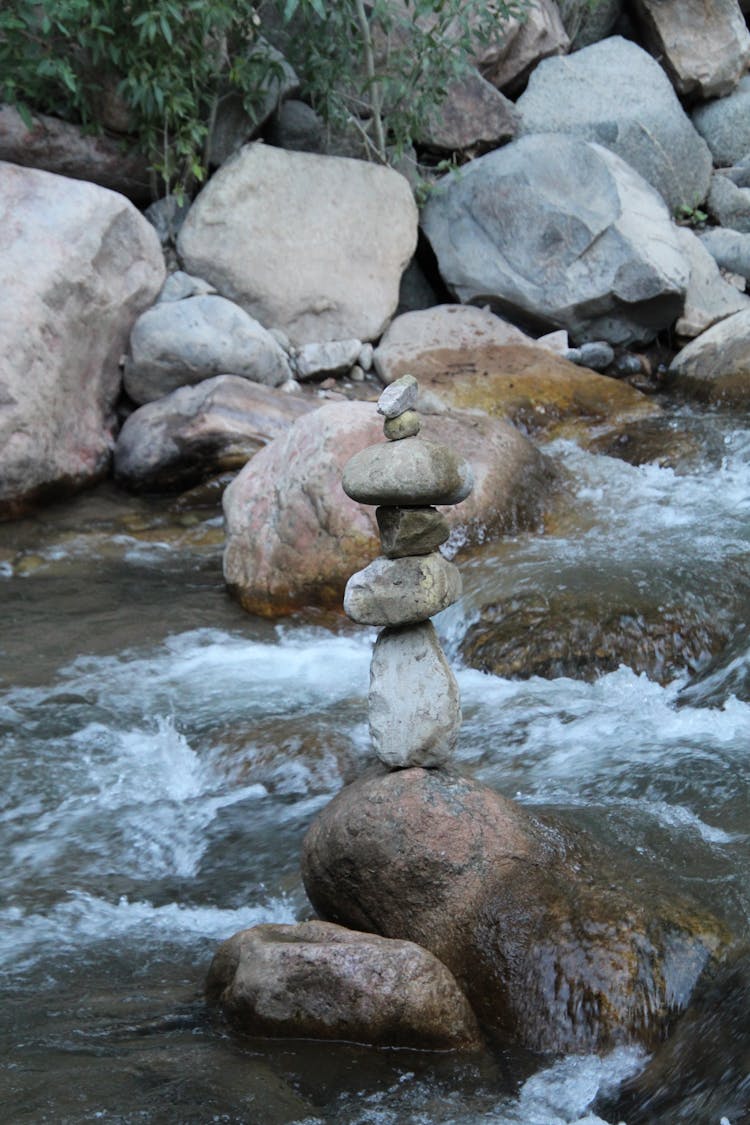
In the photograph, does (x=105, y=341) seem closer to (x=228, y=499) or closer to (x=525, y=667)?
(x=228, y=499)

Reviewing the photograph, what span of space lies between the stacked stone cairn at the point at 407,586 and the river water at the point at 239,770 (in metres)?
0.65

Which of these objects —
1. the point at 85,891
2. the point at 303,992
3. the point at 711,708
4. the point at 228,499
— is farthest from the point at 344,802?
the point at 228,499

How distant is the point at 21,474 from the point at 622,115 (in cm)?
712

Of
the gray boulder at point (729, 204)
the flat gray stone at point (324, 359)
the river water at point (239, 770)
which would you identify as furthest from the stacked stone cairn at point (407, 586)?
the gray boulder at point (729, 204)

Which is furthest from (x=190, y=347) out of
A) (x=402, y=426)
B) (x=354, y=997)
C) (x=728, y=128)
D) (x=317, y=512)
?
(x=728, y=128)

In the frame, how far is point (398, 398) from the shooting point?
3.50 metres

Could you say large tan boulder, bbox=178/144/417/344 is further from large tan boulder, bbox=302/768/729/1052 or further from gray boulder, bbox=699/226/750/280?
large tan boulder, bbox=302/768/729/1052

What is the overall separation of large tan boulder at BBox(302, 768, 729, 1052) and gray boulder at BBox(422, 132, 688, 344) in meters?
7.21

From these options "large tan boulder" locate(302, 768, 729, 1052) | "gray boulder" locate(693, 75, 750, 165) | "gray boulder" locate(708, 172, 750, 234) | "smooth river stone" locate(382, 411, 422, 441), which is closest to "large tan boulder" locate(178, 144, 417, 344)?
"gray boulder" locate(708, 172, 750, 234)

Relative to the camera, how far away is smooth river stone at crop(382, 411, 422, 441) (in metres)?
3.58

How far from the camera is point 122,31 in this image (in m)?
8.58

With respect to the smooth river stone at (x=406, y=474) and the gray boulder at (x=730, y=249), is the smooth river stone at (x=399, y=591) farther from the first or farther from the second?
the gray boulder at (x=730, y=249)

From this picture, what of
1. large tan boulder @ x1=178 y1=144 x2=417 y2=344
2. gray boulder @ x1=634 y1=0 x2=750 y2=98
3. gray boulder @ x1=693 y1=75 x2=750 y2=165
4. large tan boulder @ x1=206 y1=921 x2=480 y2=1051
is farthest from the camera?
gray boulder @ x1=693 y1=75 x2=750 y2=165

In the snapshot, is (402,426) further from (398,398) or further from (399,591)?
(399,591)
